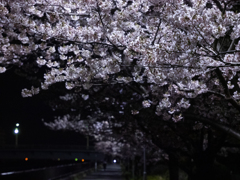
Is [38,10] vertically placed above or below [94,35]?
above

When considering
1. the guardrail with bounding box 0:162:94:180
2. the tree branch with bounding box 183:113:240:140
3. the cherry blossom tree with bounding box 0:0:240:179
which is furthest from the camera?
the guardrail with bounding box 0:162:94:180

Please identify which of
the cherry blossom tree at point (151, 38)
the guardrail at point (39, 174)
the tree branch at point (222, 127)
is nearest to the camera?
the cherry blossom tree at point (151, 38)

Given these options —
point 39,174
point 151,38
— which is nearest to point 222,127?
point 151,38

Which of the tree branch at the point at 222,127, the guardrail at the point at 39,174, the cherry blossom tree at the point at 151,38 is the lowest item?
the guardrail at the point at 39,174

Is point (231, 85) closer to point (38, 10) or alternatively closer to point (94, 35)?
point (94, 35)

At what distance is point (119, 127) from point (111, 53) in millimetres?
14040

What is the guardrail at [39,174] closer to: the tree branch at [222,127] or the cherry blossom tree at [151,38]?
Answer: the cherry blossom tree at [151,38]

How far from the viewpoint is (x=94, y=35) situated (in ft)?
25.5

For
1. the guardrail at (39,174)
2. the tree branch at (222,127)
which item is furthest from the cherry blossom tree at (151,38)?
the guardrail at (39,174)

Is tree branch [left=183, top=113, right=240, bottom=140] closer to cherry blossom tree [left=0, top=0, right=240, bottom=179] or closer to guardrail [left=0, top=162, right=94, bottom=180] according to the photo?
cherry blossom tree [left=0, top=0, right=240, bottom=179]

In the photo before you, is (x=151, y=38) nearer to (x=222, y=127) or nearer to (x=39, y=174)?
(x=222, y=127)

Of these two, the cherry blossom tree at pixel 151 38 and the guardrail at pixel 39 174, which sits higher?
the cherry blossom tree at pixel 151 38

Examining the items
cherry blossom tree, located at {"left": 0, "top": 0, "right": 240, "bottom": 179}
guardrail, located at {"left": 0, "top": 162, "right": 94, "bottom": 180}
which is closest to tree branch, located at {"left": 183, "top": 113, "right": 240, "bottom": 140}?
cherry blossom tree, located at {"left": 0, "top": 0, "right": 240, "bottom": 179}

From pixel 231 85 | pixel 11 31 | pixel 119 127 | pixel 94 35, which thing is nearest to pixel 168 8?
pixel 94 35
